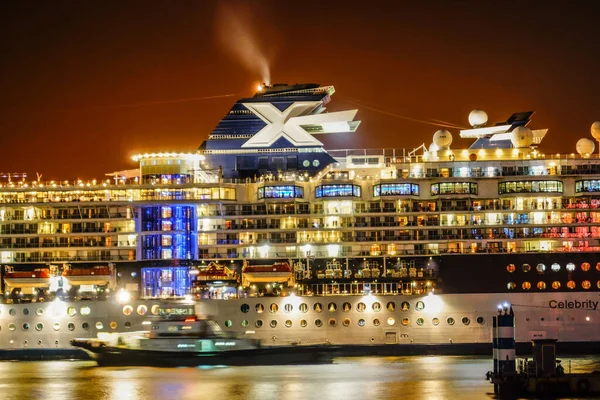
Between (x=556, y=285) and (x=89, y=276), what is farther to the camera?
(x=89, y=276)

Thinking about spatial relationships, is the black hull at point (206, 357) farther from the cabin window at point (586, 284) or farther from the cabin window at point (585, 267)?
the cabin window at point (585, 267)

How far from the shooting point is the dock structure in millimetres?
58281

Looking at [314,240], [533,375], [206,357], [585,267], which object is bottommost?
[533,375]

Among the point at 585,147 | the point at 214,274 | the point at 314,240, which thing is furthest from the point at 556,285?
the point at 214,274

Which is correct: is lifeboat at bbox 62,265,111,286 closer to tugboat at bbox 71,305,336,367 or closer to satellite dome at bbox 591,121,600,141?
tugboat at bbox 71,305,336,367

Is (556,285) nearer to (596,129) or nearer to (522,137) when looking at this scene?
(522,137)

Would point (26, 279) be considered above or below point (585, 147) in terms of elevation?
below

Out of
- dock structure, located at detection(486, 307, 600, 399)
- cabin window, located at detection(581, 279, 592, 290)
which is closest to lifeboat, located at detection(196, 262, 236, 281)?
cabin window, located at detection(581, 279, 592, 290)

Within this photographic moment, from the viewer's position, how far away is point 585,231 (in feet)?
259

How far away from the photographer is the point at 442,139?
80812 millimetres

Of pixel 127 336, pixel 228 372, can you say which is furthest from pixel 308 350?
pixel 127 336

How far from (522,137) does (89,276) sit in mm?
27387

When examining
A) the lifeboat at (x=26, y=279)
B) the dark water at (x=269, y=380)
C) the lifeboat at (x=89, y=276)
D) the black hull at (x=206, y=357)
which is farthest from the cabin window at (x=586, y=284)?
the lifeboat at (x=26, y=279)

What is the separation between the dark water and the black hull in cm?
108
